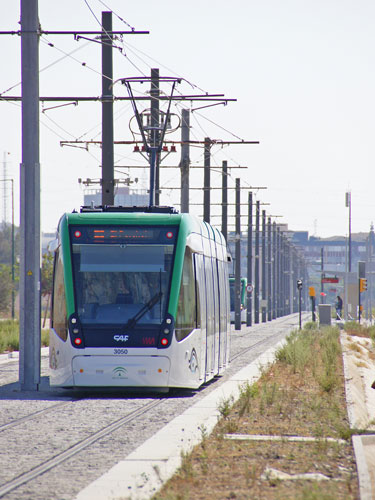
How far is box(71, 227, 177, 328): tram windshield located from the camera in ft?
52.5

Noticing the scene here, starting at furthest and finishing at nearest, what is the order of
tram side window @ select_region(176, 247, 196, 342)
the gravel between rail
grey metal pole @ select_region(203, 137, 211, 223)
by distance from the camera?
grey metal pole @ select_region(203, 137, 211, 223), tram side window @ select_region(176, 247, 196, 342), the gravel between rail

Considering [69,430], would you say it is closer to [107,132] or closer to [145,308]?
[145,308]

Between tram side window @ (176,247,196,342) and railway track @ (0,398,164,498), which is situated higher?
tram side window @ (176,247,196,342)

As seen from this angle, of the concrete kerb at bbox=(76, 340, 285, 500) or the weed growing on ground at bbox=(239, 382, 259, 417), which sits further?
the weed growing on ground at bbox=(239, 382, 259, 417)

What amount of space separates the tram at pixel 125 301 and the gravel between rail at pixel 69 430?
504 millimetres

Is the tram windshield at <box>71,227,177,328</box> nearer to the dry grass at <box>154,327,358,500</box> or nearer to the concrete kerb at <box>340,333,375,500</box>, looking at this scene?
the dry grass at <box>154,327,358,500</box>

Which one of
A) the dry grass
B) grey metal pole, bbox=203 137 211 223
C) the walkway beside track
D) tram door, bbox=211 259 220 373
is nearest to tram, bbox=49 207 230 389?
the walkway beside track

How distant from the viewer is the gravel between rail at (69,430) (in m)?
8.98

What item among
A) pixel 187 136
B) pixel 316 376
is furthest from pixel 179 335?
pixel 187 136

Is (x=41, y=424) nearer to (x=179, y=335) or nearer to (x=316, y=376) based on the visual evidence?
(x=179, y=335)

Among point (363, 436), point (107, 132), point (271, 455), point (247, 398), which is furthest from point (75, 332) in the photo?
point (107, 132)

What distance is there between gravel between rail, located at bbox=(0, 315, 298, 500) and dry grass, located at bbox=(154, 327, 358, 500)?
0.91 m

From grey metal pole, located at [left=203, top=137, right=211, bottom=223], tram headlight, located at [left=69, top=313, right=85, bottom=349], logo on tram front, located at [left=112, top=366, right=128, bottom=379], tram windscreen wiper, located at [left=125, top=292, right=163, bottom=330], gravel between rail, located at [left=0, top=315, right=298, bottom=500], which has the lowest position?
gravel between rail, located at [left=0, top=315, right=298, bottom=500]

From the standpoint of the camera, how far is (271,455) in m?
10.1
